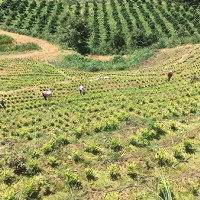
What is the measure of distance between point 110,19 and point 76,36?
18455 millimetres

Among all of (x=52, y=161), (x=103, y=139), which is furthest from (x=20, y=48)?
(x=52, y=161)

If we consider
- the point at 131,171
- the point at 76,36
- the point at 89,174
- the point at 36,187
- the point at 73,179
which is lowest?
the point at 76,36

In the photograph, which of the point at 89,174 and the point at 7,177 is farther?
the point at 7,177

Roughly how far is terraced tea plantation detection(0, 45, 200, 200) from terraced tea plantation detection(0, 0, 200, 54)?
28091mm

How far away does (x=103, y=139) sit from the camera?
1652 cm

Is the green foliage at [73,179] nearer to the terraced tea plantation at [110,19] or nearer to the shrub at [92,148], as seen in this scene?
the shrub at [92,148]

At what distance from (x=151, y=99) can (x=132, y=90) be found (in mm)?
4458

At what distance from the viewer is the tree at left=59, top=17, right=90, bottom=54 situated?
54312 mm

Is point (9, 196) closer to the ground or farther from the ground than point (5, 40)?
farther from the ground

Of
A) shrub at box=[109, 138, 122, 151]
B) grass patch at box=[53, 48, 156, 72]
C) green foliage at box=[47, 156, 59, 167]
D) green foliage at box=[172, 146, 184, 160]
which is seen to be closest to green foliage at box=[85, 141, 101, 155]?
shrub at box=[109, 138, 122, 151]

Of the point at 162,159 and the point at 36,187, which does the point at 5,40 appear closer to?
the point at 36,187

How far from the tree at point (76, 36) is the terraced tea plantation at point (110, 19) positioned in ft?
4.74

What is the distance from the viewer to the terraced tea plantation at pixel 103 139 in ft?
42.2

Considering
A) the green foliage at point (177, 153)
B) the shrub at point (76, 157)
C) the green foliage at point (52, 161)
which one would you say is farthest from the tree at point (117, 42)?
the green foliage at point (52, 161)
